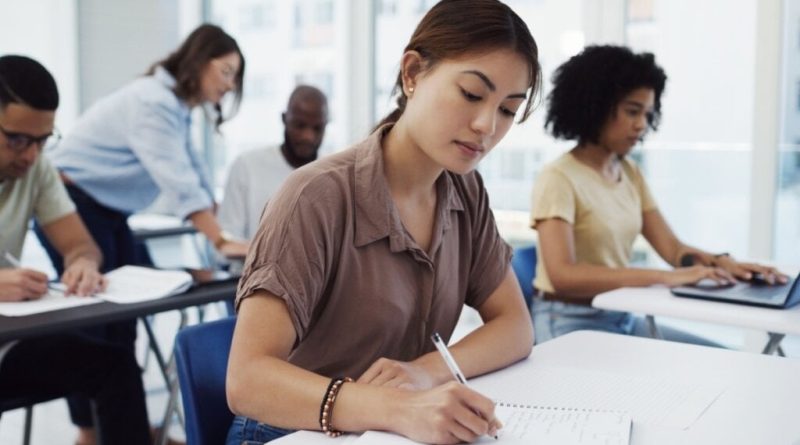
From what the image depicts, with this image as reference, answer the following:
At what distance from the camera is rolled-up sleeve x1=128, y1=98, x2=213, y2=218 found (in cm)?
292

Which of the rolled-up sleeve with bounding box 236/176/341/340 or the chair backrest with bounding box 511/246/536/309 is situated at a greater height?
the rolled-up sleeve with bounding box 236/176/341/340

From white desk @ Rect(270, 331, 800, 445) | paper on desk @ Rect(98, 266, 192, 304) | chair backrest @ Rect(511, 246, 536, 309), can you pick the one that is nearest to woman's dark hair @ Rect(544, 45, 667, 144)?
chair backrest @ Rect(511, 246, 536, 309)

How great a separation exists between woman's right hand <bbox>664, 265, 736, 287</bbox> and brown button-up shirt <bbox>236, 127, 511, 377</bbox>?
0.91 m

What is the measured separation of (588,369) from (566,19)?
2.92 metres

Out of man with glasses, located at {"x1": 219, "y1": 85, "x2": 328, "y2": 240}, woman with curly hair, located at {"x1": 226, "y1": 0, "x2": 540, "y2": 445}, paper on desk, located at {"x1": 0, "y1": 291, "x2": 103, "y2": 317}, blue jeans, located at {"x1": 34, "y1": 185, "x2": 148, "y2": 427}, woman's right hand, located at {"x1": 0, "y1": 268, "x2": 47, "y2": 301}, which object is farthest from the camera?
man with glasses, located at {"x1": 219, "y1": 85, "x2": 328, "y2": 240}

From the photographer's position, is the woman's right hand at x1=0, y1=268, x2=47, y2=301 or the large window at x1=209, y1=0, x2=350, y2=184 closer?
the woman's right hand at x1=0, y1=268, x2=47, y2=301

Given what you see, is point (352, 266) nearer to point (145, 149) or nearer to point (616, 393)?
point (616, 393)

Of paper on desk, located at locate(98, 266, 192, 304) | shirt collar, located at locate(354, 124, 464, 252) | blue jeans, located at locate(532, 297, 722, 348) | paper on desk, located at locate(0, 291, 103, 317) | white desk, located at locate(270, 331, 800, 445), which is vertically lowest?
blue jeans, located at locate(532, 297, 722, 348)

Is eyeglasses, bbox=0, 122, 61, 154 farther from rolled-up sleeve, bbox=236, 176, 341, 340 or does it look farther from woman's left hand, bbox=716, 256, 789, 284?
woman's left hand, bbox=716, 256, 789, 284

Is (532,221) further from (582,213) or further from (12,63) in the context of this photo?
(12,63)

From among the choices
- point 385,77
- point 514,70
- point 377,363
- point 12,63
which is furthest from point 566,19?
point 377,363

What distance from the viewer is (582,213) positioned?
8.06 feet

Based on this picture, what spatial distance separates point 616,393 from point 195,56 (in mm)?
2265

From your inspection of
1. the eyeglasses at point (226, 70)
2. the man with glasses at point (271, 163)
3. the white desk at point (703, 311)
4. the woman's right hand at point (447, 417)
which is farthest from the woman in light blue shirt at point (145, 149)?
the woman's right hand at point (447, 417)
